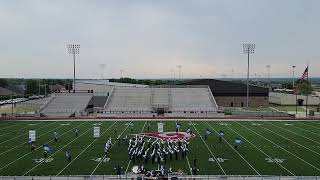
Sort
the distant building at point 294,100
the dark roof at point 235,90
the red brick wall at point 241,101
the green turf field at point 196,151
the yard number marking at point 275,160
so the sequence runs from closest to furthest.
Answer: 1. the green turf field at point 196,151
2. the yard number marking at point 275,160
3. the red brick wall at point 241,101
4. the dark roof at point 235,90
5. the distant building at point 294,100

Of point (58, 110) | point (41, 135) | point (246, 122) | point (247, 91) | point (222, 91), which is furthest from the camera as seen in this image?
point (222, 91)

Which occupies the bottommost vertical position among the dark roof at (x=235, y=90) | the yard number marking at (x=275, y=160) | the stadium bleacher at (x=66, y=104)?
the yard number marking at (x=275, y=160)

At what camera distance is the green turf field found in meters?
20.2

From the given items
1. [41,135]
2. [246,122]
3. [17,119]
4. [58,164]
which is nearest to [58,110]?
[17,119]

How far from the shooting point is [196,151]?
24969mm

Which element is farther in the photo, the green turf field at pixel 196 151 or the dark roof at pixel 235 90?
the dark roof at pixel 235 90

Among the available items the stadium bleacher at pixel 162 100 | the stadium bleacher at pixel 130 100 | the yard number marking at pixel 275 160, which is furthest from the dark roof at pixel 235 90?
the yard number marking at pixel 275 160

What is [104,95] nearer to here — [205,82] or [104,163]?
[205,82]

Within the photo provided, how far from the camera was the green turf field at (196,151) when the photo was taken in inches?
797

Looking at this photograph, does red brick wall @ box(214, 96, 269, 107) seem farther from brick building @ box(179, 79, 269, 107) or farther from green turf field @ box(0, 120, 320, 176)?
green turf field @ box(0, 120, 320, 176)

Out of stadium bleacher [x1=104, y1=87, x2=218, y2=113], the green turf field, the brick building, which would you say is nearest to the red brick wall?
the brick building

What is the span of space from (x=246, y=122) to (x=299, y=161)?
759 inches

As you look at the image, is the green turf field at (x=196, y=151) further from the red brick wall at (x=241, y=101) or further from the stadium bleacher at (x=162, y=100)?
the red brick wall at (x=241, y=101)

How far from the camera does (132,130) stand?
3444 cm
